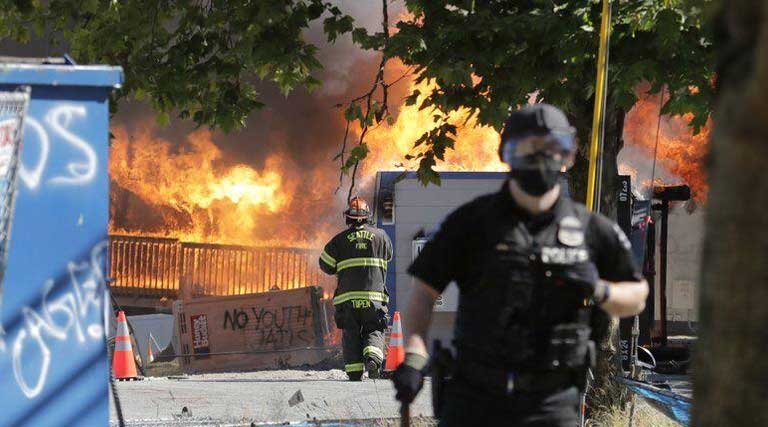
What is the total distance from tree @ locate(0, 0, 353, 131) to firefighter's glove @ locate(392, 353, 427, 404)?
15.8ft

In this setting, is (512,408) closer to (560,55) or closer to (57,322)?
(57,322)

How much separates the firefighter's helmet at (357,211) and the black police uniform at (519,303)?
797 centimetres

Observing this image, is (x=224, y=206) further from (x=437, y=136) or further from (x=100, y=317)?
(x=100, y=317)

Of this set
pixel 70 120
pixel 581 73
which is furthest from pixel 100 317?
pixel 581 73

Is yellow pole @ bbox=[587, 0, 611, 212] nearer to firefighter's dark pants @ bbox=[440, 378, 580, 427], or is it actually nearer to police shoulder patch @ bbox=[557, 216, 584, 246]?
police shoulder patch @ bbox=[557, 216, 584, 246]

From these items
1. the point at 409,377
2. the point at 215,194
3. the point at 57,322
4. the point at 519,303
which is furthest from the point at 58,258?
the point at 215,194

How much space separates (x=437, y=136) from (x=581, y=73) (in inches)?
66.5

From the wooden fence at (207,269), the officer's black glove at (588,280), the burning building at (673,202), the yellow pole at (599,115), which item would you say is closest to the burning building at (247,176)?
the wooden fence at (207,269)

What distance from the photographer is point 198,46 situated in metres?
9.42

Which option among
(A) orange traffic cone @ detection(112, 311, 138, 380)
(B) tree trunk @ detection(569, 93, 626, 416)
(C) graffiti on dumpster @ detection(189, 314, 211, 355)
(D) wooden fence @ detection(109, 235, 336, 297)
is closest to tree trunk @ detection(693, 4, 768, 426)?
(B) tree trunk @ detection(569, 93, 626, 416)

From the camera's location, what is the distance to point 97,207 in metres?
5.21

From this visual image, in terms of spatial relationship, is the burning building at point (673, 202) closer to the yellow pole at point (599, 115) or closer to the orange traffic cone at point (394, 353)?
the orange traffic cone at point (394, 353)

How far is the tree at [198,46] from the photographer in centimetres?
895

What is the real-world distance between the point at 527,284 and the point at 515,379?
0.30 m
